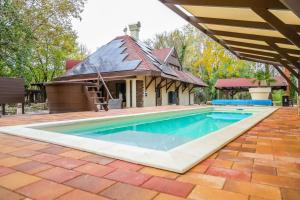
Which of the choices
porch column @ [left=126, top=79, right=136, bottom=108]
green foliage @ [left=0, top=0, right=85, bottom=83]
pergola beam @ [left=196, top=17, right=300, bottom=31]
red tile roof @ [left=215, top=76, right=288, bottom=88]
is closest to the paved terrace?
pergola beam @ [left=196, top=17, right=300, bottom=31]

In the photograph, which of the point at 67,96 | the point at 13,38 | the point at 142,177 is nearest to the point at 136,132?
the point at 67,96

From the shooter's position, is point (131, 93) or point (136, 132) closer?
point (136, 132)

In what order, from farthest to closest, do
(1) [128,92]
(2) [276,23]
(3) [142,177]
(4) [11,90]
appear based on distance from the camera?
1. (1) [128,92]
2. (4) [11,90]
3. (2) [276,23]
4. (3) [142,177]

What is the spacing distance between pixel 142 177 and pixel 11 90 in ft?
20.2

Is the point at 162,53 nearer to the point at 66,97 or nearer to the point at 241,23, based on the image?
the point at 66,97

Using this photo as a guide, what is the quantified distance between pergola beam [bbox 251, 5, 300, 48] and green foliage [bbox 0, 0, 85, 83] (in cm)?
1112

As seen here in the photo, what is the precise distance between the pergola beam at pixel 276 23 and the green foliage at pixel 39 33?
1112 centimetres

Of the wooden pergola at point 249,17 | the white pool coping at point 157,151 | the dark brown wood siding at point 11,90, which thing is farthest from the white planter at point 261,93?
the dark brown wood siding at point 11,90

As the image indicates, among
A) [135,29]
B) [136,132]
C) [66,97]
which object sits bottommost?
[136,132]

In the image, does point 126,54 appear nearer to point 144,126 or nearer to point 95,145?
point 144,126

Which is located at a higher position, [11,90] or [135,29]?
[135,29]

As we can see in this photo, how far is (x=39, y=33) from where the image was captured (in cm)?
1577

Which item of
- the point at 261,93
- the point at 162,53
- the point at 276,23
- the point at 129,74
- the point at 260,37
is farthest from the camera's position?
the point at 162,53

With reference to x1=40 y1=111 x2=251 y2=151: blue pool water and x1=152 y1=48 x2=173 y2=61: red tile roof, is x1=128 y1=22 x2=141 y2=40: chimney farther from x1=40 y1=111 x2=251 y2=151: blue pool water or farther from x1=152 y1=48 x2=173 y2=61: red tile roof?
x1=40 y1=111 x2=251 y2=151: blue pool water
